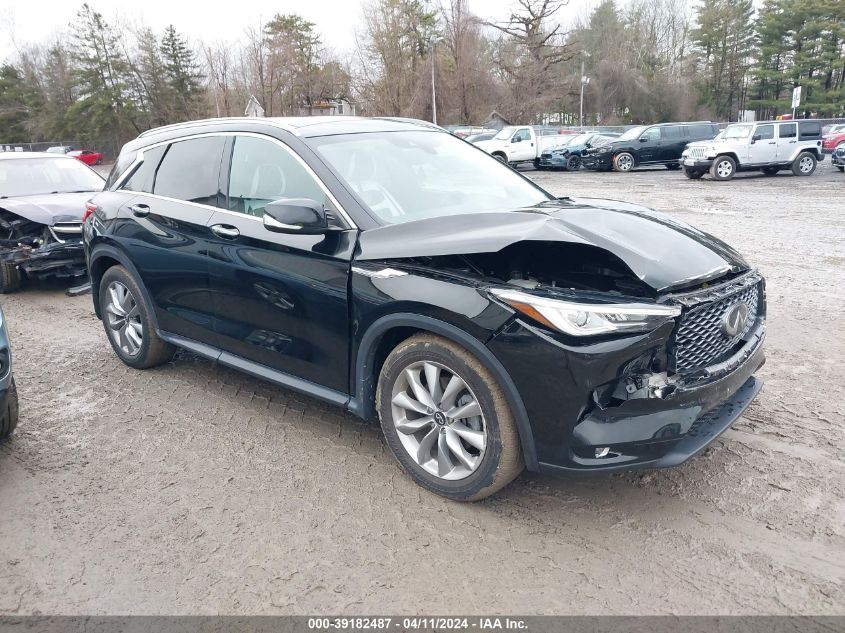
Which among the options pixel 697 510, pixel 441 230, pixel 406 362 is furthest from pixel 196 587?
pixel 697 510

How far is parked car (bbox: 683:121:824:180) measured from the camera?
20406mm

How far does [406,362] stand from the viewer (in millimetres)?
3191

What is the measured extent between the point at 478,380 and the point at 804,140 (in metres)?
21.9

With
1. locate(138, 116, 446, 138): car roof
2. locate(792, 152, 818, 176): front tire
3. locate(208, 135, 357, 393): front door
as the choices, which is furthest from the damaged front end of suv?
locate(792, 152, 818, 176): front tire

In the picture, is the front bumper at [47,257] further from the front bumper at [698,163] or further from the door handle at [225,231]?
the front bumper at [698,163]

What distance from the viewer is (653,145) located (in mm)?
25359

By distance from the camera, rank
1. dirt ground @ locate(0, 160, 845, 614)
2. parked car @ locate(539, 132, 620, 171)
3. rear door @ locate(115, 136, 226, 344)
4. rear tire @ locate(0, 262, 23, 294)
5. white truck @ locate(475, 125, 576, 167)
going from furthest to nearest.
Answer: white truck @ locate(475, 125, 576, 167) < parked car @ locate(539, 132, 620, 171) < rear tire @ locate(0, 262, 23, 294) < rear door @ locate(115, 136, 226, 344) < dirt ground @ locate(0, 160, 845, 614)

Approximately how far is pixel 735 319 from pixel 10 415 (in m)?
3.97

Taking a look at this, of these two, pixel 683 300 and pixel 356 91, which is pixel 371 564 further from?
pixel 356 91

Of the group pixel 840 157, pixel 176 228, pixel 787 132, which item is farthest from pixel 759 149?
pixel 176 228

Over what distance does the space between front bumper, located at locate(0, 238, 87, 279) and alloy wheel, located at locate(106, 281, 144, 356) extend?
330 cm

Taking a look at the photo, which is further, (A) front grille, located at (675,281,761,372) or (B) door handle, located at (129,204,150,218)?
(B) door handle, located at (129,204,150,218)

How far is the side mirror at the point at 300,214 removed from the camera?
3328 millimetres

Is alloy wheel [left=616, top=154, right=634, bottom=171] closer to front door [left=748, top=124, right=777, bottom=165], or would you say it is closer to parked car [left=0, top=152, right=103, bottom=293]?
front door [left=748, top=124, right=777, bottom=165]
